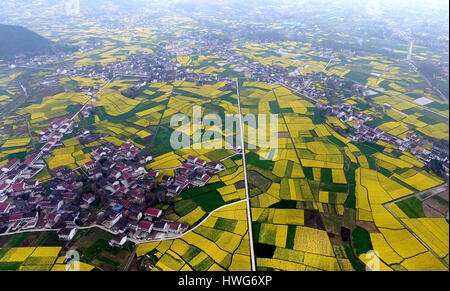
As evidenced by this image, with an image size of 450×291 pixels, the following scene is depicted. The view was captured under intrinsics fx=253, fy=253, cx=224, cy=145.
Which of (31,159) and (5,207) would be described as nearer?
(5,207)

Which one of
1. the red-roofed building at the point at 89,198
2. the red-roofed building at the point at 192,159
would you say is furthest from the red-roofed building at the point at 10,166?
the red-roofed building at the point at 192,159

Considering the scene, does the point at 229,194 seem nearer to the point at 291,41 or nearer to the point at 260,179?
the point at 260,179

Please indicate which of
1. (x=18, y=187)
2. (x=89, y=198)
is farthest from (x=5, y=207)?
(x=89, y=198)

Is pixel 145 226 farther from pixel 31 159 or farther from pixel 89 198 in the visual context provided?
pixel 31 159

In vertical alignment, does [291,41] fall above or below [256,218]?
above

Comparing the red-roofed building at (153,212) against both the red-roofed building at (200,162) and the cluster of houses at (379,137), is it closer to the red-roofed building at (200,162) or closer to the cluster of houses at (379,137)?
the red-roofed building at (200,162)

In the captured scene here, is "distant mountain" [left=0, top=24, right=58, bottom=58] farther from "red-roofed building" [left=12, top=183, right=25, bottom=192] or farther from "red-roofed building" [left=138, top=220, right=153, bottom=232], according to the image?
"red-roofed building" [left=138, top=220, right=153, bottom=232]

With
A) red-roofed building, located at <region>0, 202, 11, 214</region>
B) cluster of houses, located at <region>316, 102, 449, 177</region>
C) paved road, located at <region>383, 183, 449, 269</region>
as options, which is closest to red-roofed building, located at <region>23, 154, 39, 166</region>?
red-roofed building, located at <region>0, 202, 11, 214</region>
